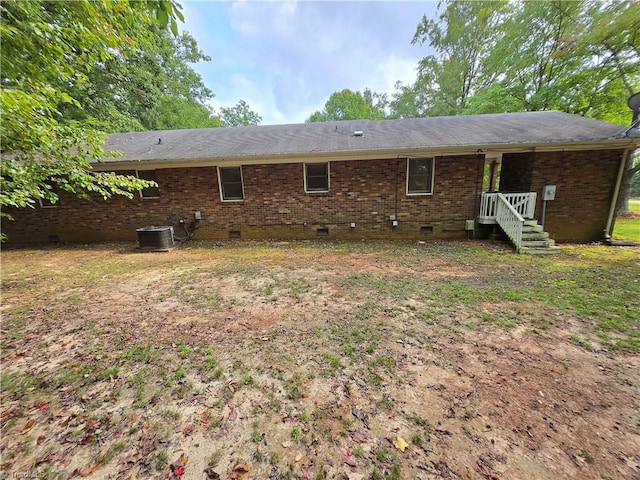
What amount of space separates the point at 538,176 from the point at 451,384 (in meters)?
8.02

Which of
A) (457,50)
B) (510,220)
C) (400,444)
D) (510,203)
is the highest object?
(457,50)

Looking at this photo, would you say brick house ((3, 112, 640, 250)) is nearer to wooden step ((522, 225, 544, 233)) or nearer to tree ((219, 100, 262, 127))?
wooden step ((522, 225, 544, 233))

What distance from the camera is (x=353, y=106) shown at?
31.7 m

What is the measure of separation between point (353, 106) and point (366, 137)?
26.4 meters

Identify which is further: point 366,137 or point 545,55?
point 545,55

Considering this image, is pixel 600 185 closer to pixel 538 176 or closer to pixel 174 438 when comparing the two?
pixel 538 176

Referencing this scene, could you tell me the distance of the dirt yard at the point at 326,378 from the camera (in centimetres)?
170

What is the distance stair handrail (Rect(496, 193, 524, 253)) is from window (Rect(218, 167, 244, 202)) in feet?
26.5

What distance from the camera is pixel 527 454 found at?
1.69 metres

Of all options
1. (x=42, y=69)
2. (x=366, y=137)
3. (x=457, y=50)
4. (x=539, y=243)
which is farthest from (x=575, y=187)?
(x=457, y=50)

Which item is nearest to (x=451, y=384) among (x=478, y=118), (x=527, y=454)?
(x=527, y=454)

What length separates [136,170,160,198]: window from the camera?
28.4 ft

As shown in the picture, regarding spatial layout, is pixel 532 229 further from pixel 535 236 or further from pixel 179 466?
pixel 179 466

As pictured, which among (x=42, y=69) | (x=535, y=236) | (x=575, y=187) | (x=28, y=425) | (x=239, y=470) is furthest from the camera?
(x=575, y=187)
